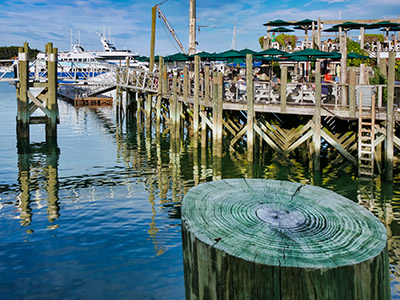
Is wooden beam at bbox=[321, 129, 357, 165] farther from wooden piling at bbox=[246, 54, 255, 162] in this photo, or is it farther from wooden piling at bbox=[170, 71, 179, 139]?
wooden piling at bbox=[170, 71, 179, 139]

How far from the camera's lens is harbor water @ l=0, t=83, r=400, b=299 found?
8.01 metres

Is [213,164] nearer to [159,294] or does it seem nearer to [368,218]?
[159,294]

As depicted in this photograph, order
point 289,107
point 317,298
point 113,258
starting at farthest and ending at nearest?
1. point 289,107
2. point 113,258
3. point 317,298

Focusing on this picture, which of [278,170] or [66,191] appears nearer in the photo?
[66,191]

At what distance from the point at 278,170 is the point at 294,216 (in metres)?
13.9

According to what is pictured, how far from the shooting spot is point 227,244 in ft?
10.8

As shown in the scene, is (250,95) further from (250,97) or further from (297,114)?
(297,114)

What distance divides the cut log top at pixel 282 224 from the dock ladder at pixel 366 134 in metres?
10.8

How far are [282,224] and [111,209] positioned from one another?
940cm

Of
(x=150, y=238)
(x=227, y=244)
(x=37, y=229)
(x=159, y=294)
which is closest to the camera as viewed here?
(x=227, y=244)

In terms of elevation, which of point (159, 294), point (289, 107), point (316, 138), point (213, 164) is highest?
point (289, 107)

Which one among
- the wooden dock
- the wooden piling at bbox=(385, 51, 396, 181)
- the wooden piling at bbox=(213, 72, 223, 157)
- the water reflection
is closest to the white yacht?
the wooden dock

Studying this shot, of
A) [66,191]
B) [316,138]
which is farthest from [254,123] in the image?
[66,191]

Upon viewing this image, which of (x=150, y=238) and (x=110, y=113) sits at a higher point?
(x=110, y=113)
